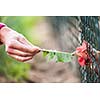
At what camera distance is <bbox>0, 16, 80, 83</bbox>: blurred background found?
1.29m

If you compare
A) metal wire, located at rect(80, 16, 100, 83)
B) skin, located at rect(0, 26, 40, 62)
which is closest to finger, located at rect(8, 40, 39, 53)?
skin, located at rect(0, 26, 40, 62)

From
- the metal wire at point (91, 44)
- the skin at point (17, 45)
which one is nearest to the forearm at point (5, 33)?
the skin at point (17, 45)

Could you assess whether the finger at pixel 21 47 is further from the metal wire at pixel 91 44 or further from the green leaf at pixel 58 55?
the metal wire at pixel 91 44

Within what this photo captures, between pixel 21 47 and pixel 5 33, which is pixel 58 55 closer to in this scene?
pixel 21 47

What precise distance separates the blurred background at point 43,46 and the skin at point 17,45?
0.08ft

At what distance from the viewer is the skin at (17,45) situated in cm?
127

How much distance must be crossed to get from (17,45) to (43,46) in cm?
15

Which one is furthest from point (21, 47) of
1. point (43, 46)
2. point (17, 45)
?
point (43, 46)

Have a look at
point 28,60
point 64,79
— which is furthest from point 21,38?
point 64,79
